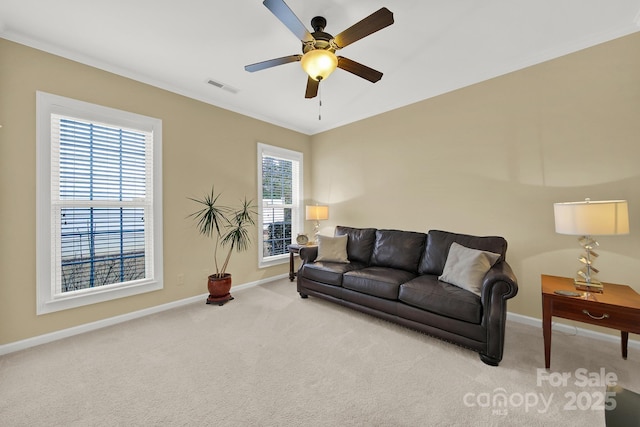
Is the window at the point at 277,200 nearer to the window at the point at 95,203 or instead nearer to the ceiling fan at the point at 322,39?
the window at the point at 95,203

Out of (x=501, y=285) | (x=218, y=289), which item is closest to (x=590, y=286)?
(x=501, y=285)

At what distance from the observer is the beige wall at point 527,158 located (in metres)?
2.34

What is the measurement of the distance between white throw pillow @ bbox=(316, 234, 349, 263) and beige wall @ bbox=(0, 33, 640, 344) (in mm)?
828

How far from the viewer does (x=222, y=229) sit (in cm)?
378

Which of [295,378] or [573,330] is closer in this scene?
[295,378]

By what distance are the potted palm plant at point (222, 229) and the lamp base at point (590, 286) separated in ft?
11.9

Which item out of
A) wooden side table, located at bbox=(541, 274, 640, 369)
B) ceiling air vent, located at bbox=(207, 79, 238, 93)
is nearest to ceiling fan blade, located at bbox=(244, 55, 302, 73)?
ceiling air vent, located at bbox=(207, 79, 238, 93)

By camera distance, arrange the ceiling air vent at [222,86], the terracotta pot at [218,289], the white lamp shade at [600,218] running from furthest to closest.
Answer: the terracotta pot at [218,289], the ceiling air vent at [222,86], the white lamp shade at [600,218]

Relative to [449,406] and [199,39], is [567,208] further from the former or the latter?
[199,39]

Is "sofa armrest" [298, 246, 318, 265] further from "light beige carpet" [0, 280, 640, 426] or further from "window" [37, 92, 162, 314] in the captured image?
"window" [37, 92, 162, 314]

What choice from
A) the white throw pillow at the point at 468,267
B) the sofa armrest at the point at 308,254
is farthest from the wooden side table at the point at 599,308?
the sofa armrest at the point at 308,254

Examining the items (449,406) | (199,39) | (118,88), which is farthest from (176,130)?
(449,406)

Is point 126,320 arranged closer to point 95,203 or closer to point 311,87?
point 95,203

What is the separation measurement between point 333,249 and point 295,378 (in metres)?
1.87
